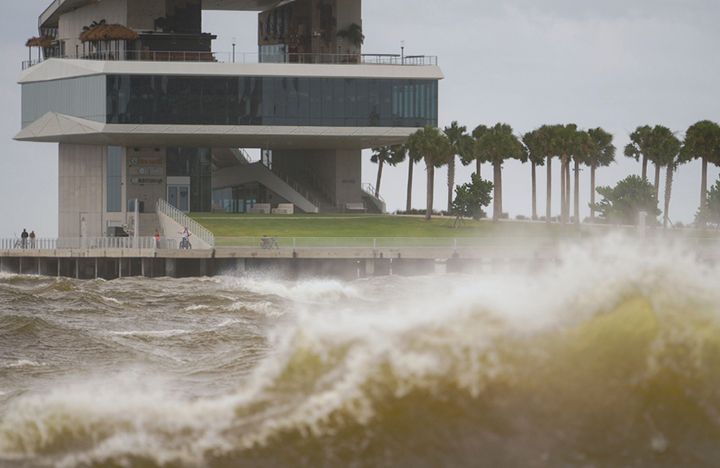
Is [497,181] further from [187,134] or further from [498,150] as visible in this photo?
[187,134]

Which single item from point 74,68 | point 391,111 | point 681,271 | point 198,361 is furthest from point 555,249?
point 74,68

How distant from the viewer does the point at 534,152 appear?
66.7 metres

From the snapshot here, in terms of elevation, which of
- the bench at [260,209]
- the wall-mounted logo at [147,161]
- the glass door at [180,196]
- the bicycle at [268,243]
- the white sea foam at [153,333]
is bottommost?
the white sea foam at [153,333]

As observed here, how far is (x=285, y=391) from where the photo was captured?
624 centimetres

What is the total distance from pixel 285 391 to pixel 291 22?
68.6 meters

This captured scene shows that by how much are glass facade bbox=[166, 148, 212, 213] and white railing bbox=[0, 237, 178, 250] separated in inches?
825

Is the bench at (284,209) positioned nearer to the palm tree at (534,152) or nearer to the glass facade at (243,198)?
the glass facade at (243,198)

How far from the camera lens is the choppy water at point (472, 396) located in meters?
5.54

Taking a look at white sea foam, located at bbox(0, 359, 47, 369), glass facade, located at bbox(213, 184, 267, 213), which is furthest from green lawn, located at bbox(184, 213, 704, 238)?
white sea foam, located at bbox(0, 359, 47, 369)

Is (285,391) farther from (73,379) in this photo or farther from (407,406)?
(73,379)

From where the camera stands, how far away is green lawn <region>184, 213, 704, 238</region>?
51969 millimetres

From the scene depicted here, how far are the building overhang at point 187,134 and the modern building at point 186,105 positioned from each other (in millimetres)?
87

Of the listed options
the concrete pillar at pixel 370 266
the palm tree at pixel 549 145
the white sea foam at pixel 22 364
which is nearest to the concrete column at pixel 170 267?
the concrete pillar at pixel 370 266

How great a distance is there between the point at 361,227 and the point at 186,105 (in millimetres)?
15902
